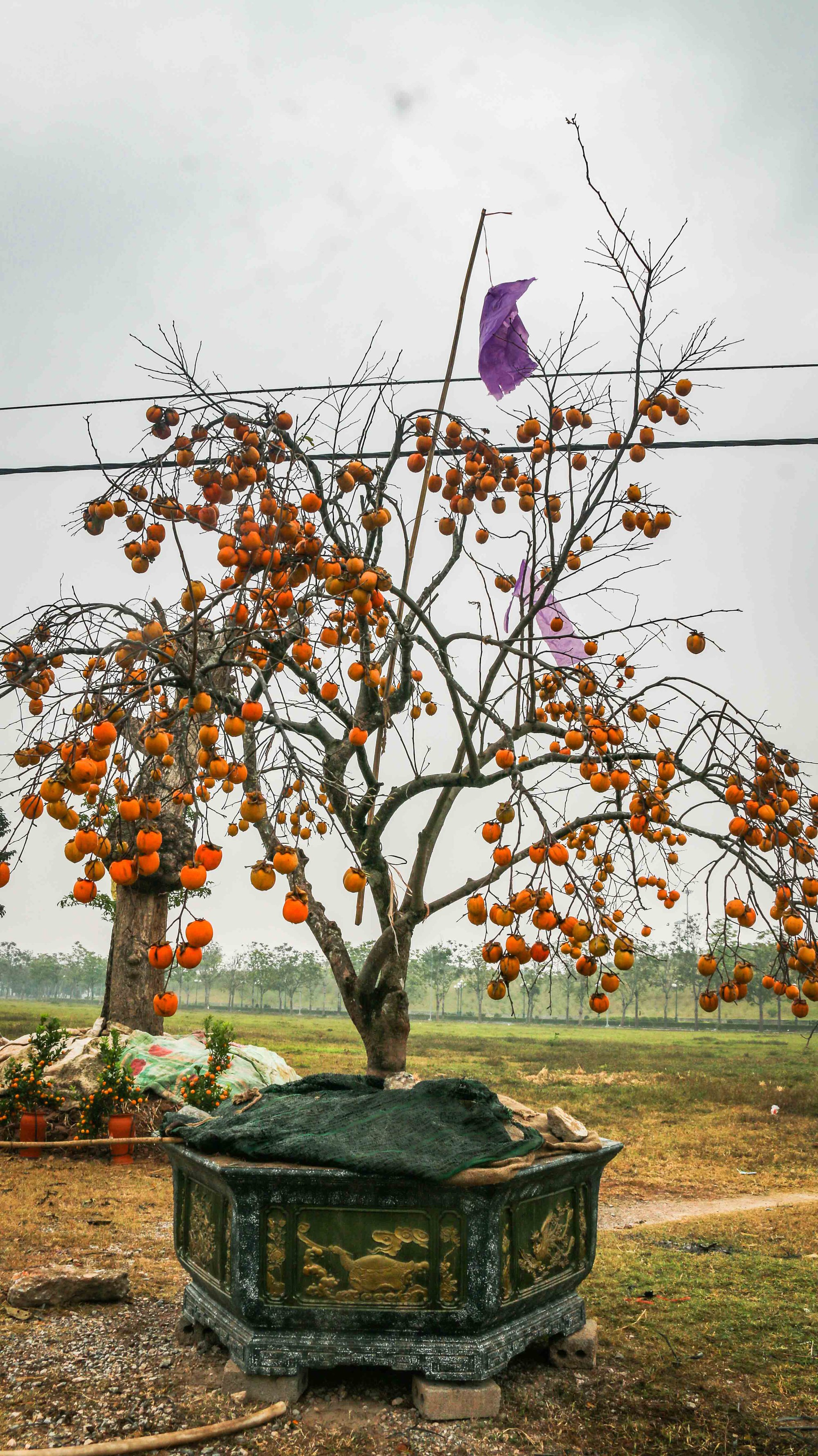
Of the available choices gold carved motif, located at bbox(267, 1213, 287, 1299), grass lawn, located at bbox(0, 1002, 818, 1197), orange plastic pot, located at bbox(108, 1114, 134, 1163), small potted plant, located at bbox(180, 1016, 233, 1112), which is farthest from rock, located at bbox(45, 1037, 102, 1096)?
gold carved motif, located at bbox(267, 1213, 287, 1299)

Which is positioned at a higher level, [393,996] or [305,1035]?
[393,996]

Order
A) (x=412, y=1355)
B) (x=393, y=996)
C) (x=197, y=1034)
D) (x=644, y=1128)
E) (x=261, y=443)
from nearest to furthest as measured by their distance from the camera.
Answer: (x=412, y=1355), (x=261, y=443), (x=393, y=996), (x=197, y=1034), (x=644, y=1128)

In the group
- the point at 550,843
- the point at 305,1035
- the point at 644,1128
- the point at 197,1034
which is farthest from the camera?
the point at 305,1035

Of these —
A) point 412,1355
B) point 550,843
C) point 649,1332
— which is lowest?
point 649,1332

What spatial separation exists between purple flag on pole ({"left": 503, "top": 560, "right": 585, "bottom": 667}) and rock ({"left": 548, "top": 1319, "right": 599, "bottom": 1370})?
120 inches

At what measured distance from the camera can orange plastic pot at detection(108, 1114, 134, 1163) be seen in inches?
315

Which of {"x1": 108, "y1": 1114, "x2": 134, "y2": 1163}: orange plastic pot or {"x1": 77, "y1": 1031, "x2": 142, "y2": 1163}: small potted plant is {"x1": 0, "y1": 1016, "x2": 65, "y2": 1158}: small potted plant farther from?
{"x1": 108, "y1": 1114, "x2": 134, "y2": 1163}: orange plastic pot

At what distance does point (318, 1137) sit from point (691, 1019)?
48984mm

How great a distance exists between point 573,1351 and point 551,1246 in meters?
0.41

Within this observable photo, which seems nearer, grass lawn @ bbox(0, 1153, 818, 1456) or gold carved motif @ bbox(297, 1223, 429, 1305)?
grass lawn @ bbox(0, 1153, 818, 1456)

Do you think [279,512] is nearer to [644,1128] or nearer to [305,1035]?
[644,1128]

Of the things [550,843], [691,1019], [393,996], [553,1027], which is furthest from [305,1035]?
[691,1019]

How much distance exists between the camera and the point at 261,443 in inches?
148

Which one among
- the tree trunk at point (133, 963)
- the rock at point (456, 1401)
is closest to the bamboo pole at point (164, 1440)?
the rock at point (456, 1401)
